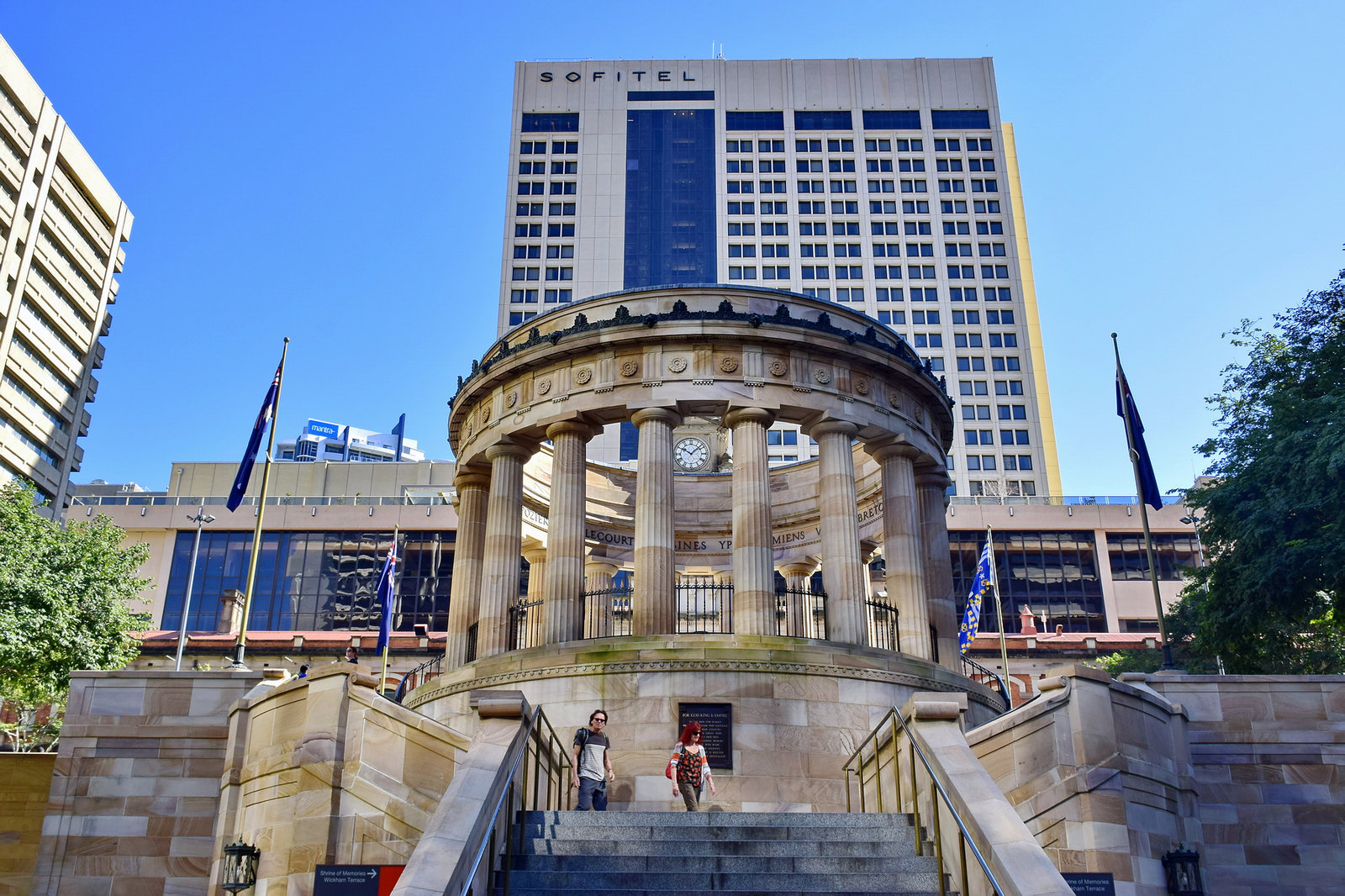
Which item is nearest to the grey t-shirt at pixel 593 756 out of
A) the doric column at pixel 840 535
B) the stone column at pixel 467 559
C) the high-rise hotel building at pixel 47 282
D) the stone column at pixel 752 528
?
the stone column at pixel 752 528

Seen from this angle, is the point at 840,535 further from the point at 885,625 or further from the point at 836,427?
the point at 885,625

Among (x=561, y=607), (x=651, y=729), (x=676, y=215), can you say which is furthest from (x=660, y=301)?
(x=676, y=215)

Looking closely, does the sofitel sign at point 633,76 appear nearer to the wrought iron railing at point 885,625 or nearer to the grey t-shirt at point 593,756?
the wrought iron railing at point 885,625

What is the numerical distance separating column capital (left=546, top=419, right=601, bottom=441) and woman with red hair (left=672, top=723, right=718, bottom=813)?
1169cm

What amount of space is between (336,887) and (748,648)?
12.7 meters

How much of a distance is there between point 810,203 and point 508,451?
103m

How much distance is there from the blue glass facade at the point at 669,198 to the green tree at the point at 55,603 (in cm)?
8496

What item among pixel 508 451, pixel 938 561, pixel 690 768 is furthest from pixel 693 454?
pixel 690 768

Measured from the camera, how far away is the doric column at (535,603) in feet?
98.8

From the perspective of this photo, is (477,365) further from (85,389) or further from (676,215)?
(676,215)

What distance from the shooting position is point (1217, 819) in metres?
21.4

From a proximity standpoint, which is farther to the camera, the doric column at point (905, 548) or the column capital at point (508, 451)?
the column capital at point (508, 451)

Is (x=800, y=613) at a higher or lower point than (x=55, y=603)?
lower

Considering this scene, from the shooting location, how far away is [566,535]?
1153 inches
